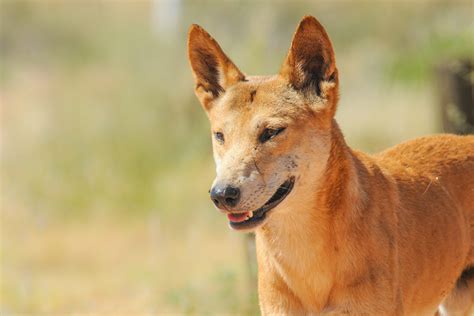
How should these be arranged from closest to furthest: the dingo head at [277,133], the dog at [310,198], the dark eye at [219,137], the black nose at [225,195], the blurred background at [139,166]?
the black nose at [225,195] → the dingo head at [277,133] → the dog at [310,198] → the dark eye at [219,137] → the blurred background at [139,166]

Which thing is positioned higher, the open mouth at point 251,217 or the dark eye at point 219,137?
the dark eye at point 219,137

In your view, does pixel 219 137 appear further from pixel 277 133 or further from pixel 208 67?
pixel 208 67

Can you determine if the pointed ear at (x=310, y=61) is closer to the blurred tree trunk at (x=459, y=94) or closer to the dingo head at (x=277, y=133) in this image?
the dingo head at (x=277, y=133)

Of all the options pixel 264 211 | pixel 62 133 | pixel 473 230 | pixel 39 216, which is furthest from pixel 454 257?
pixel 62 133

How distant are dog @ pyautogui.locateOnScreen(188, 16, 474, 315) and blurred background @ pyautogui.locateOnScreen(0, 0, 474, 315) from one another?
2.84m

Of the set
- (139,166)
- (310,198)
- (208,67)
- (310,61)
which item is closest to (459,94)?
(208,67)

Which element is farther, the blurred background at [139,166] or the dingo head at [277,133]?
the blurred background at [139,166]

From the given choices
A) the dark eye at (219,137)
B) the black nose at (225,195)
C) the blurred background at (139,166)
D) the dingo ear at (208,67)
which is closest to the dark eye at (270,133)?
the dark eye at (219,137)

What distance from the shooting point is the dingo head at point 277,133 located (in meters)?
4.39

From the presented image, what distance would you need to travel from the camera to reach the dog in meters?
4.50

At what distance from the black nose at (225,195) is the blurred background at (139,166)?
338 centimetres

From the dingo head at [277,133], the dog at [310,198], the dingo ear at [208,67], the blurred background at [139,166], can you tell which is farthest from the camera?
the blurred background at [139,166]

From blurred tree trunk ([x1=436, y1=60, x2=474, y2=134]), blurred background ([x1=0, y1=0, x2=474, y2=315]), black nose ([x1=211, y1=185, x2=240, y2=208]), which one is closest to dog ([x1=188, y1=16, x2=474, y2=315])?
black nose ([x1=211, y1=185, x2=240, y2=208])

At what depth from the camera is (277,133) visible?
457 centimetres
